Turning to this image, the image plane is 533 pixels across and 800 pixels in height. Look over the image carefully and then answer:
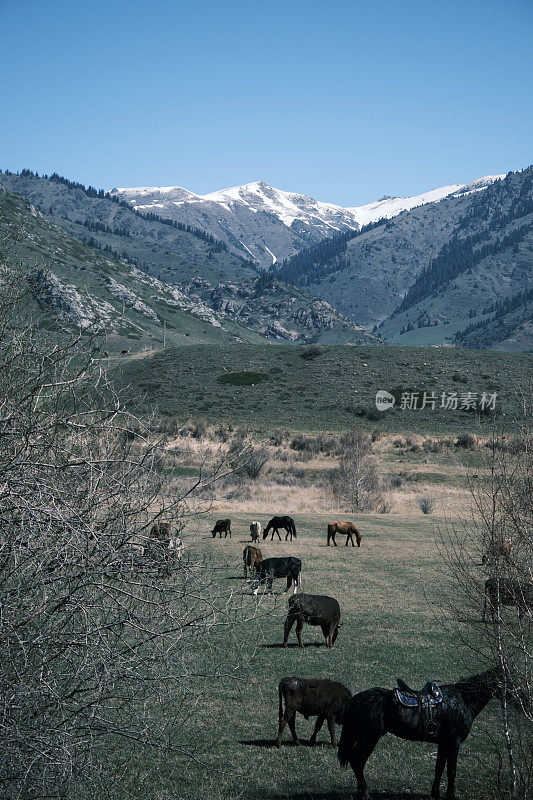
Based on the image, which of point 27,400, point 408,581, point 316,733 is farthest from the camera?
point 408,581

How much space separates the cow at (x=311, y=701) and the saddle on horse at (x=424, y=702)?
5.38 feet

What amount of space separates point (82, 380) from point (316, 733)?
233 inches

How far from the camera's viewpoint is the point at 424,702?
22.7 ft

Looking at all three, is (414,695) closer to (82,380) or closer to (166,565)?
(166,565)

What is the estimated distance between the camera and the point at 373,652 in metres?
12.2

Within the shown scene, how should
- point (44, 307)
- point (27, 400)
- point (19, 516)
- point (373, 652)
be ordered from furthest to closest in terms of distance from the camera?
→ point (373, 652)
point (44, 307)
point (27, 400)
point (19, 516)

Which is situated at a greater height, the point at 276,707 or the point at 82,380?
the point at 82,380

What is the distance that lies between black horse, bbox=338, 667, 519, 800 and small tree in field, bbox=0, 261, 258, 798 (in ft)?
6.80

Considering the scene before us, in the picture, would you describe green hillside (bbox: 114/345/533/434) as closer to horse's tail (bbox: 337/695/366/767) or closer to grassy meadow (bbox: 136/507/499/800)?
grassy meadow (bbox: 136/507/499/800)

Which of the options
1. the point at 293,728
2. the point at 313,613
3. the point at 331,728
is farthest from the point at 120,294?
the point at 331,728

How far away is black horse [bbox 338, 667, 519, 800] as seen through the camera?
22.2 feet

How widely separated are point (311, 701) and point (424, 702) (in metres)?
1.90

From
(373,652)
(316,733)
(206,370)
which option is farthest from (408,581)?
(206,370)

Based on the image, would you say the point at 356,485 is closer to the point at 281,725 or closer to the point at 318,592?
the point at 318,592
